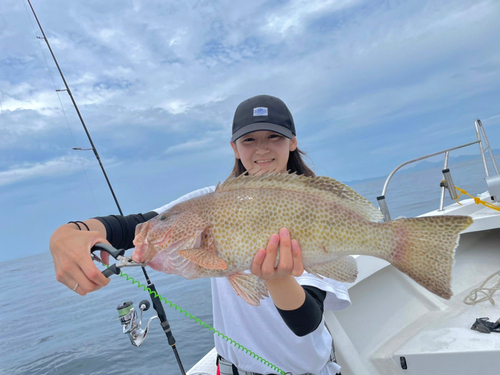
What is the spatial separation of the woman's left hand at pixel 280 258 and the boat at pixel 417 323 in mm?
1901

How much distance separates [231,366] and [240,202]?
1.30m

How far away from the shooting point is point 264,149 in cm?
232

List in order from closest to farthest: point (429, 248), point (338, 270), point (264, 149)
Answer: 1. point (429, 248)
2. point (338, 270)
3. point (264, 149)

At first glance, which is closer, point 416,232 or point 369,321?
point 416,232

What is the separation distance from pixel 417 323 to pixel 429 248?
2798mm

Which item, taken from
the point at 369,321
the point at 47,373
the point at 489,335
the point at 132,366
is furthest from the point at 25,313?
the point at 489,335

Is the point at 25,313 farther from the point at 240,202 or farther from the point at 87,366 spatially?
the point at 240,202

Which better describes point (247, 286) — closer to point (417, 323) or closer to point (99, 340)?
point (417, 323)

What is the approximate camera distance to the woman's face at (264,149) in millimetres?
2326

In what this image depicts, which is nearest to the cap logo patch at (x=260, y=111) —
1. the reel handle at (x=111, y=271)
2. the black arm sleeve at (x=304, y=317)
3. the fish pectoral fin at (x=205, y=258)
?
the fish pectoral fin at (x=205, y=258)

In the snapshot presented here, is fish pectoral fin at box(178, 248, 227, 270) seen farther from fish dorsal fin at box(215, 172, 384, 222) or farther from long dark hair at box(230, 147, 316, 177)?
long dark hair at box(230, 147, 316, 177)

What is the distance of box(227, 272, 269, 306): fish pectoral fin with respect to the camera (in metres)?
1.60

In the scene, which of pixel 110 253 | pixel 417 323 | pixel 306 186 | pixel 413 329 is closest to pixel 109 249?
pixel 110 253

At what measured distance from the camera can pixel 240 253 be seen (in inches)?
62.7
